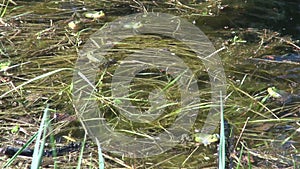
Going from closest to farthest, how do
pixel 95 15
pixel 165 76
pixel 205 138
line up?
pixel 205 138
pixel 165 76
pixel 95 15

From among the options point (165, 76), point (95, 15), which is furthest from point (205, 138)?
point (95, 15)

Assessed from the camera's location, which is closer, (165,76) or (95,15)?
(165,76)

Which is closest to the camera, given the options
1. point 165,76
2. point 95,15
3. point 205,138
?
point 205,138

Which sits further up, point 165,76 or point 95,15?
point 95,15

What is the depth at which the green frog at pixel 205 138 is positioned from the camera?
1891 millimetres

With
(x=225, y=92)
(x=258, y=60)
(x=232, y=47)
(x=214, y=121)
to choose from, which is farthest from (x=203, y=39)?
(x=214, y=121)

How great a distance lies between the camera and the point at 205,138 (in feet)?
6.25

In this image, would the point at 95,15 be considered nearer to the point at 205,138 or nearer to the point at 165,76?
the point at 165,76

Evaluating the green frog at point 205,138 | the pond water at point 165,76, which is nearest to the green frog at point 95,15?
the pond water at point 165,76

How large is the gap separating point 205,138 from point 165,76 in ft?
1.61

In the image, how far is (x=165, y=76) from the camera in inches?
91.2

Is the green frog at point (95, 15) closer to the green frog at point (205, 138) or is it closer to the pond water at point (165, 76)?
the pond water at point (165, 76)

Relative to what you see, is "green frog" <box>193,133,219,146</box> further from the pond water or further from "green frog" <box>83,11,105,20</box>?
"green frog" <box>83,11,105,20</box>

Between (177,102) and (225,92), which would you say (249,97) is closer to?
(225,92)
